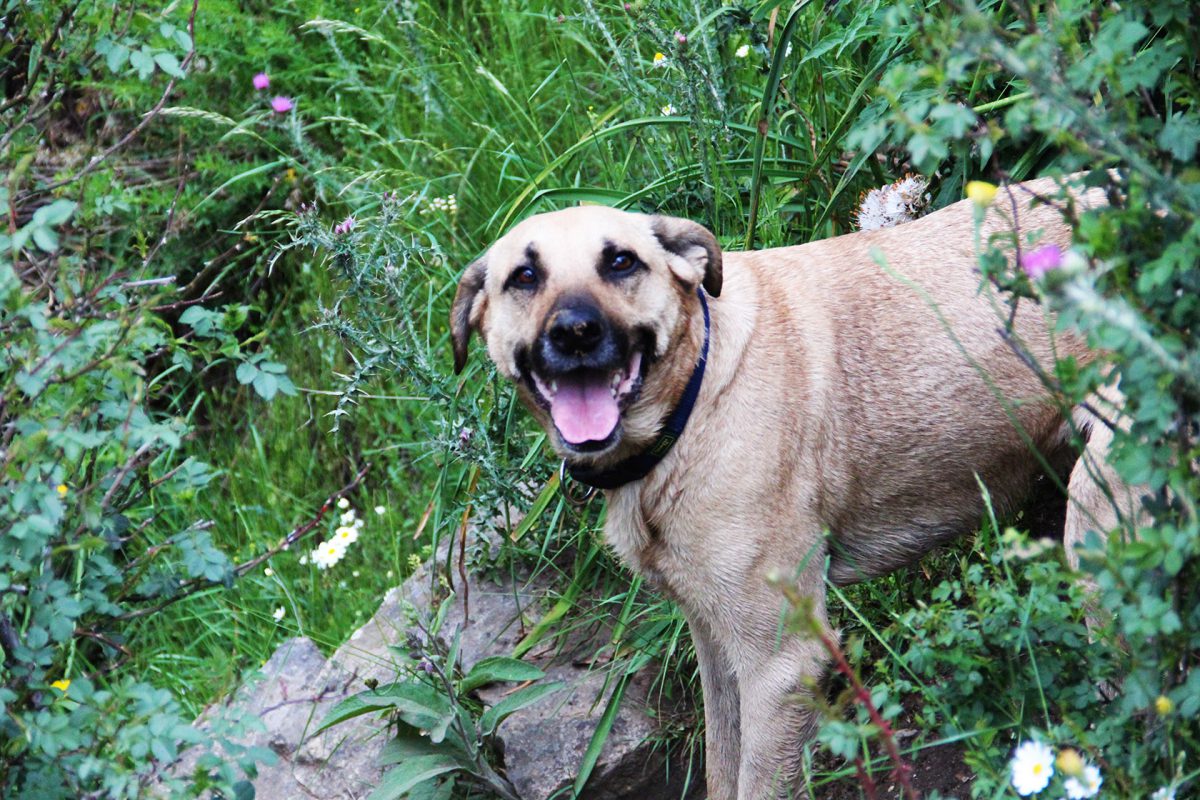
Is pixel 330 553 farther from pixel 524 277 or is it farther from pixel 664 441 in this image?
pixel 664 441

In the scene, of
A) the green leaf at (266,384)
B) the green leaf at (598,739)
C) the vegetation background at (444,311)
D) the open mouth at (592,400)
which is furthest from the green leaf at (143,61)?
the green leaf at (598,739)

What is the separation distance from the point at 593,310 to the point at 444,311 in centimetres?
219

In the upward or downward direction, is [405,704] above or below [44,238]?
below

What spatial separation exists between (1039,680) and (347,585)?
129 inches

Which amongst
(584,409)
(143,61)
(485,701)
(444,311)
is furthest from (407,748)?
(444,311)

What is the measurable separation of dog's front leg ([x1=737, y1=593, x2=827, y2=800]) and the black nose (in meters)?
0.81

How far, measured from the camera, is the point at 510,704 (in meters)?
3.43

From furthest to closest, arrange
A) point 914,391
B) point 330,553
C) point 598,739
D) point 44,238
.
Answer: point 330,553 → point 598,739 → point 914,391 → point 44,238

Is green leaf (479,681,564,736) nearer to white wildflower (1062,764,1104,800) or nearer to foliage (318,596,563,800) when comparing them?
foliage (318,596,563,800)

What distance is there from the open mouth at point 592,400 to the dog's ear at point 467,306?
440mm

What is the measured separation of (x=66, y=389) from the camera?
249 centimetres

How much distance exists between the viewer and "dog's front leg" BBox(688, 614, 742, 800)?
3.33 meters

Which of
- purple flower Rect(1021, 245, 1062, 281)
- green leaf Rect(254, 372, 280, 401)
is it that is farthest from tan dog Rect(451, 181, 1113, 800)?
purple flower Rect(1021, 245, 1062, 281)

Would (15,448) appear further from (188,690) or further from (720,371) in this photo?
(188,690)
